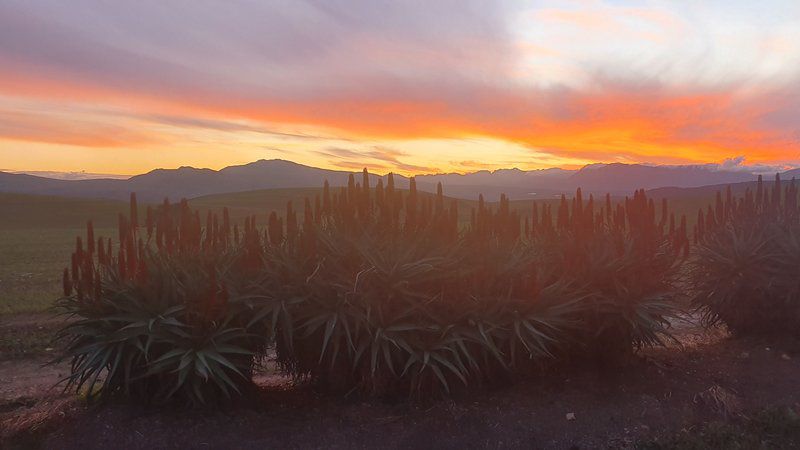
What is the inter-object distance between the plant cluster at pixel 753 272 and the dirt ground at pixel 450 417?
1.19 metres

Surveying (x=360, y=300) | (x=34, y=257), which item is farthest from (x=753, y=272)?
(x=34, y=257)

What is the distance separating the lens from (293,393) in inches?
230

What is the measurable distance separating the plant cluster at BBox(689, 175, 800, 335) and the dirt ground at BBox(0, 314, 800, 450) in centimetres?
119

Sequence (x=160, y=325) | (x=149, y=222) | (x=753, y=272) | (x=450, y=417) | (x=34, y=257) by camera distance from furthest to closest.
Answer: (x=34, y=257) < (x=753, y=272) < (x=149, y=222) < (x=450, y=417) < (x=160, y=325)

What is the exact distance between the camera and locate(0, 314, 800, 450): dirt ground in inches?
191

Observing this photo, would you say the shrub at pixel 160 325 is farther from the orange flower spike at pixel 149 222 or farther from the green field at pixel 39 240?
the green field at pixel 39 240

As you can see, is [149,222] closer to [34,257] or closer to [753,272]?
[753,272]

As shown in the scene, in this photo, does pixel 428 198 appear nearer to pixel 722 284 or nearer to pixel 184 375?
pixel 184 375

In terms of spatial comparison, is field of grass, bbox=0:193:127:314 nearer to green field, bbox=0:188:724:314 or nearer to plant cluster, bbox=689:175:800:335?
green field, bbox=0:188:724:314

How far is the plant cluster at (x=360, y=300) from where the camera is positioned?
4.96 metres

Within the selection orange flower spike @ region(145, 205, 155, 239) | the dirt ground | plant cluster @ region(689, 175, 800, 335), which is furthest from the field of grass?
plant cluster @ region(689, 175, 800, 335)

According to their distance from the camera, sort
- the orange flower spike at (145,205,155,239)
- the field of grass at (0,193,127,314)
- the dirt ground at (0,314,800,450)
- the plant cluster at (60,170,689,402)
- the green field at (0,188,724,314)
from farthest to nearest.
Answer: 1. the green field at (0,188,724,314)
2. the field of grass at (0,193,127,314)
3. the orange flower spike at (145,205,155,239)
4. the plant cluster at (60,170,689,402)
5. the dirt ground at (0,314,800,450)

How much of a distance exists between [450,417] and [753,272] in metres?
4.58

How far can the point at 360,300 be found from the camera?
4984 millimetres
